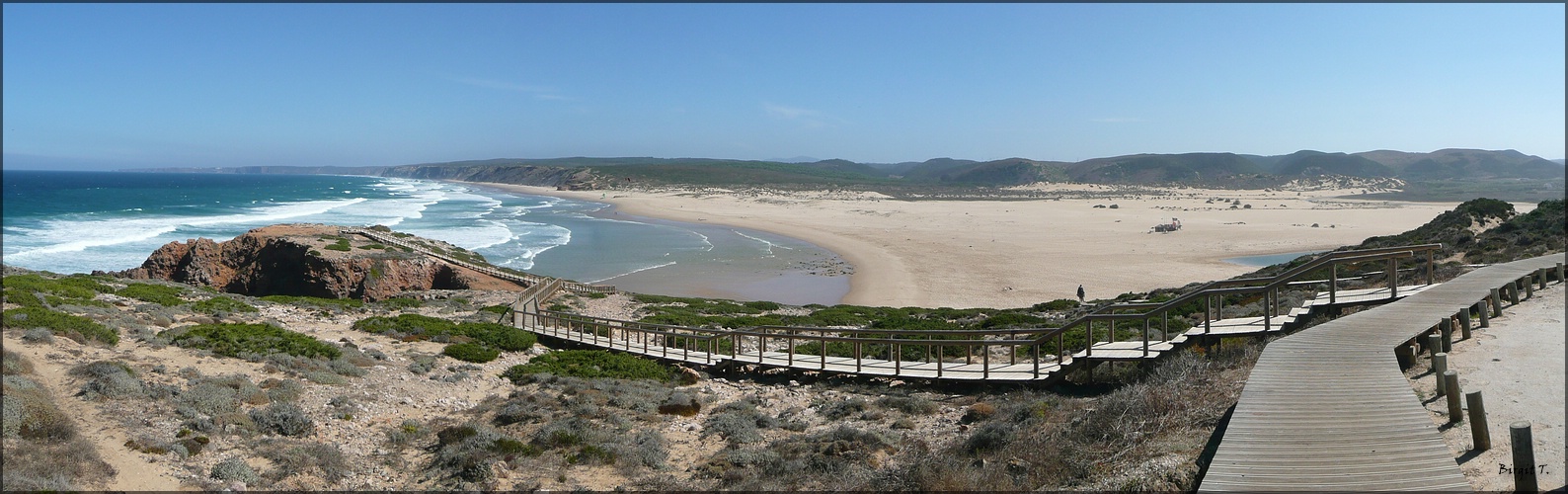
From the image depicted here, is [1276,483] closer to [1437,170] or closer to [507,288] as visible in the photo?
[507,288]

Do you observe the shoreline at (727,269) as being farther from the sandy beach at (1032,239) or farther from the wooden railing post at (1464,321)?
the wooden railing post at (1464,321)

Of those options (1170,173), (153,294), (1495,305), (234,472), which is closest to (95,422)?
(234,472)

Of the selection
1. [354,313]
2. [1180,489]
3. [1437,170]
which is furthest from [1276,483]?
[1437,170]

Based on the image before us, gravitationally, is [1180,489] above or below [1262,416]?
below

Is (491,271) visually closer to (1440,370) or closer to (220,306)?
(220,306)

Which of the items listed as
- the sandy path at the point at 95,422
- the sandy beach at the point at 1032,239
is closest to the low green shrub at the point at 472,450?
the sandy path at the point at 95,422

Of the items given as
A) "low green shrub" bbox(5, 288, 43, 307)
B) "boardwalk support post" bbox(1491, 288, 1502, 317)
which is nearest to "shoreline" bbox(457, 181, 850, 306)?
"low green shrub" bbox(5, 288, 43, 307)
